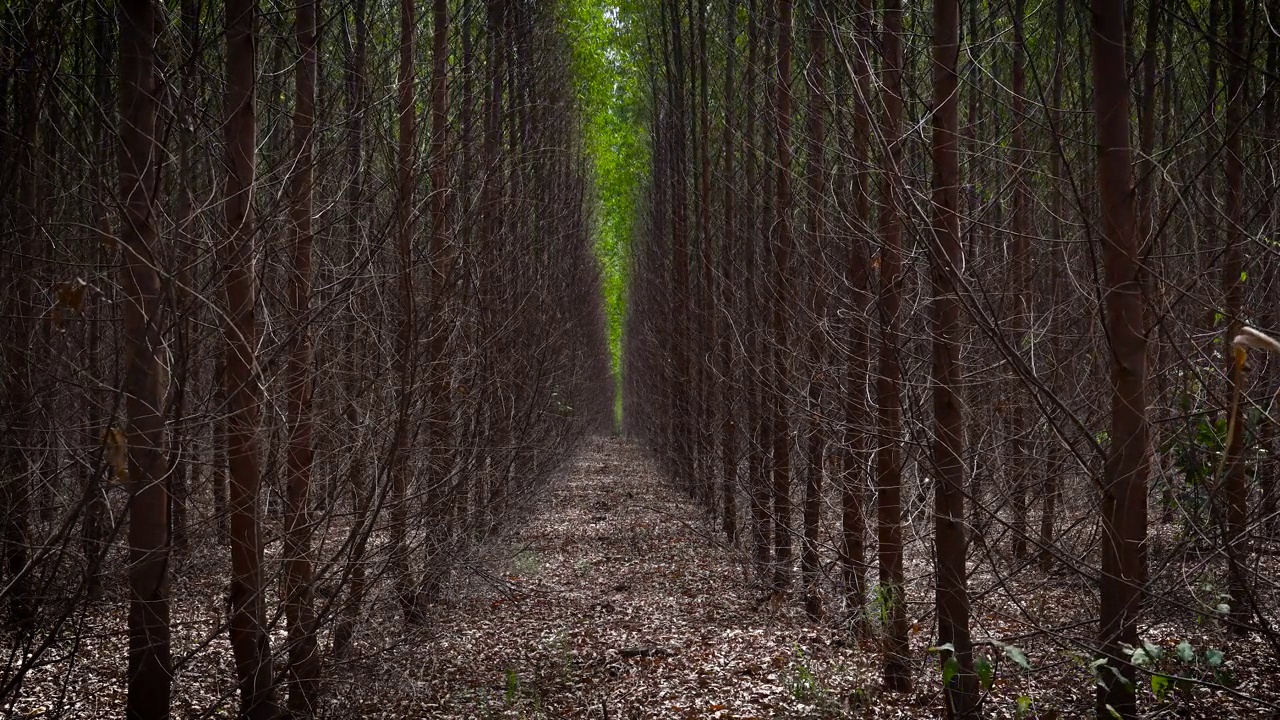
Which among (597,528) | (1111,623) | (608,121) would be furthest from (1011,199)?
(608,121)

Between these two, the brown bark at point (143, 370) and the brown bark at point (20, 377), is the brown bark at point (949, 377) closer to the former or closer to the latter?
the brown bark at point (143, 370)

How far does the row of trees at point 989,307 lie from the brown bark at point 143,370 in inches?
106

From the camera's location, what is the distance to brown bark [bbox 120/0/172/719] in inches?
138

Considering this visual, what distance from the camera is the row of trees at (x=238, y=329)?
3.56m

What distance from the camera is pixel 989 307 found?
3244 mm

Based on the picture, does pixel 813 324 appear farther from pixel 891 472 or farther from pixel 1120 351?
pixel 1120 351

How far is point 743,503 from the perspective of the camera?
10.9m

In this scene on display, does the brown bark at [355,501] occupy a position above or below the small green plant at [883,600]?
above

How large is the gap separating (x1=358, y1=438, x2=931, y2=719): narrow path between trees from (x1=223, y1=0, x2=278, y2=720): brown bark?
6.39 feet

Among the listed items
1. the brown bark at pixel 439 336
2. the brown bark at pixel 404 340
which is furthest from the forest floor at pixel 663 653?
the brown bark at pixel 439 336

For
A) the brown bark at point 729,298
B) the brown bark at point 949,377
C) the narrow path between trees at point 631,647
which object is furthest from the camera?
the brown bark at point 729,298

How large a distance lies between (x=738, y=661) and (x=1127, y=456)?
166 inches

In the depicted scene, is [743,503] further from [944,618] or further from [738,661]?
[944,618]

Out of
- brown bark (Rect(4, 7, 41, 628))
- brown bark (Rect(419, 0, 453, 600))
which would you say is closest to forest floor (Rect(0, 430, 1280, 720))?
brown bark (Rect(419, 0, 453, 600))
